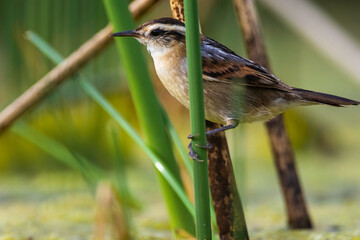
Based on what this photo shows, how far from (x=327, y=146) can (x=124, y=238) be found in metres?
2.52

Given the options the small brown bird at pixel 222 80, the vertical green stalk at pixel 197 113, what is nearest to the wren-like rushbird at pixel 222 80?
the small brown bird at pixel 222 80

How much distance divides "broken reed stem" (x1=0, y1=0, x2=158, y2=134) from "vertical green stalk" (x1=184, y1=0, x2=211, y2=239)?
1.98ft

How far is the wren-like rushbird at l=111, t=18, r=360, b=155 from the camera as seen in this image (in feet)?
4.32

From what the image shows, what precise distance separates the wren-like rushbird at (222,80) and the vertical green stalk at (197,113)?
0.22 m

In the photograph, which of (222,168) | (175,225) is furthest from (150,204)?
(222,168)

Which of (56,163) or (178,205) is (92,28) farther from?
(56,163)

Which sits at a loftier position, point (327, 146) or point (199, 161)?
point (327, 146)

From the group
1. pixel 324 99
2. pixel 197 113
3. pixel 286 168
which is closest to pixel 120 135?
pixel 286 168

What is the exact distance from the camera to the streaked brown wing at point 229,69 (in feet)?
4.52

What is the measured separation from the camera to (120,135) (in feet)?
10.3

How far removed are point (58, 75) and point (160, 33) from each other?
439mm

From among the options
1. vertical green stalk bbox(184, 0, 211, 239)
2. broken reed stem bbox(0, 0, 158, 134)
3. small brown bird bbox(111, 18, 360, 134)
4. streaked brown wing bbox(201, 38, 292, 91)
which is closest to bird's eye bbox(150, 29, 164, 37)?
small brown bird bbox(111, 18, 360, 134)

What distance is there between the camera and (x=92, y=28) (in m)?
1.65

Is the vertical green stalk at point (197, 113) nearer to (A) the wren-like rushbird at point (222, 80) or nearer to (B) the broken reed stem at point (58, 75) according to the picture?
(A) the wren-like rushbird at point (222, 80)
